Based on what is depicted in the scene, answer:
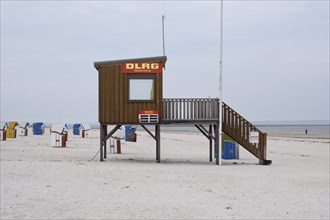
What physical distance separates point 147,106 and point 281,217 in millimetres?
11427

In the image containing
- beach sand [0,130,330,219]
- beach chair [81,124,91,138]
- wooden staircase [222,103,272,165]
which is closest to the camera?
beach sand [0,130,330,219]

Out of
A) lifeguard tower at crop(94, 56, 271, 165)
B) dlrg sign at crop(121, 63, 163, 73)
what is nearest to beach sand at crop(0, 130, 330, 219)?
lifeguard tower at crop(94, 56, 271, 165)

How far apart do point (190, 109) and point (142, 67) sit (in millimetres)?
2627

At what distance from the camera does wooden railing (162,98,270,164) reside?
66.9 feet

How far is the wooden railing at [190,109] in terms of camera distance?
803 inches

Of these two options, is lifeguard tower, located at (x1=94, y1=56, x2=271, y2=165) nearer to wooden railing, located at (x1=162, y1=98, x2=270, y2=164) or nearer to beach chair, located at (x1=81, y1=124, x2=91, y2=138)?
wooden railing, located at (x1=162, y1=98, x2=270, y2=164)

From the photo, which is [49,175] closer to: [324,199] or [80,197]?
[80,197]

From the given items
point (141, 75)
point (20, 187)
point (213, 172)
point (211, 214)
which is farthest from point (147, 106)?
point (211, 214)

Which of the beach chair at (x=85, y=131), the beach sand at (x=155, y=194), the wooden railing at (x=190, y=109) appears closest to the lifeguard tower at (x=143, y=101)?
the wooden railing at (x=190, y=109)

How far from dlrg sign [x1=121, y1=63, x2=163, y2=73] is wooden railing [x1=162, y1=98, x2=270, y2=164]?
1.39 m

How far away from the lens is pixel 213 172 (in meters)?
16.4

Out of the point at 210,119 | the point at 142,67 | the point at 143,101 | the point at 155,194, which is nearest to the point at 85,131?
the point at 143,101

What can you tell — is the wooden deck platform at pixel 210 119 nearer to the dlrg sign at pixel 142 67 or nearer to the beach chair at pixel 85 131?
the dlrg sign at pixel 142 67

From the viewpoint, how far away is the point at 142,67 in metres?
20.1
